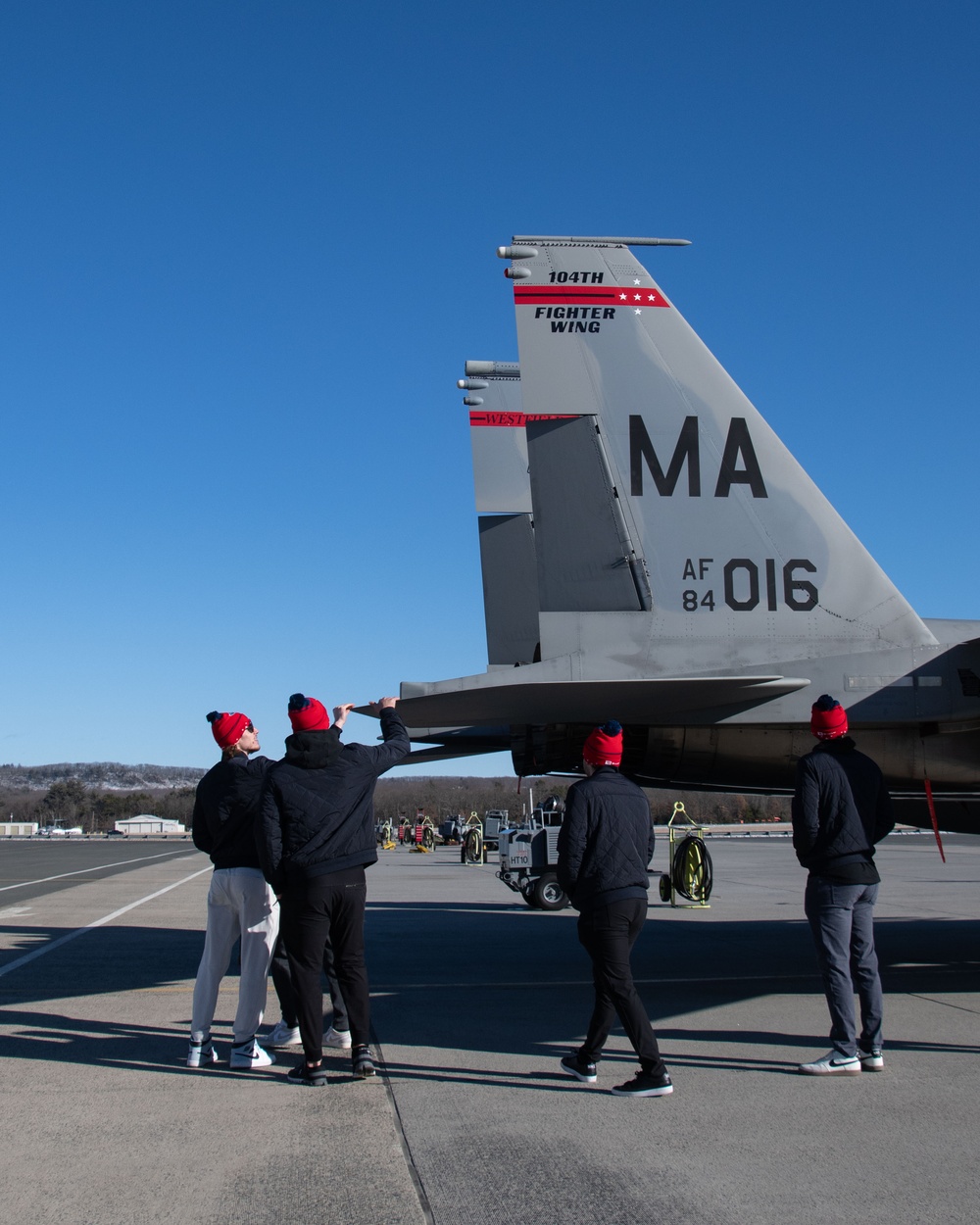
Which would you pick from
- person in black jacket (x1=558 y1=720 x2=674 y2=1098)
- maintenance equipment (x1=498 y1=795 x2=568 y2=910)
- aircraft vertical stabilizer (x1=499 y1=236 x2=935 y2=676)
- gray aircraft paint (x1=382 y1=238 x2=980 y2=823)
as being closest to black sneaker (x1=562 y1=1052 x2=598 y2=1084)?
person in black jacket (x1=558 y1=720 x2=674 y2=1098)

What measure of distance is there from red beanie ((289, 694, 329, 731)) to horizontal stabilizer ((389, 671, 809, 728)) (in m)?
1.21

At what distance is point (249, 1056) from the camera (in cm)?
538

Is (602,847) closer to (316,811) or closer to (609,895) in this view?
(609,895)

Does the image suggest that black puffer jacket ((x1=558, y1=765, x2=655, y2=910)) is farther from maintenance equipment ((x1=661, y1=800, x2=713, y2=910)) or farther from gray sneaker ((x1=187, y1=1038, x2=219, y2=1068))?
maintenance equipment ((x1=661, y1=800, x2=713, y2=910))

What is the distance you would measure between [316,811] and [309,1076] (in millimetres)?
1318

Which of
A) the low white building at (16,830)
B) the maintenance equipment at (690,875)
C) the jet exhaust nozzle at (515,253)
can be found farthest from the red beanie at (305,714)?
the low white building at (16,830)

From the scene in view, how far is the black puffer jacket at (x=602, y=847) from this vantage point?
4898 mm

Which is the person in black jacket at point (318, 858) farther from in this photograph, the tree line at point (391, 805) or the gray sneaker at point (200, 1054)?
the tree line at point (391, 805)

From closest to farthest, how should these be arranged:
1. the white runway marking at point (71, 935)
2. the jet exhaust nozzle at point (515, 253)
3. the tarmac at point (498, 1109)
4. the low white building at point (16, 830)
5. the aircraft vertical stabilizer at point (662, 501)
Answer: the tarmac at point (498, 1109) < the aircraft vertical stabilizer at point (662, 501) < the jet exhaust nozzle at point (515, 253) < the white runway marking at point (71, 935) < the low white building at point (16, 830)

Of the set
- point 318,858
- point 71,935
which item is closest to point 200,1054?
point 318,858

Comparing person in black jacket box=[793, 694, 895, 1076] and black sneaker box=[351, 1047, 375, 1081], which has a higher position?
person in black jacket box=[793, 694, 895, 1076]

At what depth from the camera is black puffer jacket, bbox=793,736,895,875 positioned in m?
5.30

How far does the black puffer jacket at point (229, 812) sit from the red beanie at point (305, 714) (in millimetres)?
482

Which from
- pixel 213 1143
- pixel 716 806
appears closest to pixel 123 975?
pixel 213 1143
